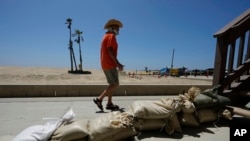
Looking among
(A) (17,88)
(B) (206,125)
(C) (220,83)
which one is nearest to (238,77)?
(C) (220,83)

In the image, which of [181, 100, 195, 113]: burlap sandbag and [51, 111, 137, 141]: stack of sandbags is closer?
[51, 111, 137, 141]: stack of sandbags

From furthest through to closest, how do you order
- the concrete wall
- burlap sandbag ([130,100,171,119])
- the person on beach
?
the concrete wall < the person on beach < burlap sandbag ([130,100,171,119])

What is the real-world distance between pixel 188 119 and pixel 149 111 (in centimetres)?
61

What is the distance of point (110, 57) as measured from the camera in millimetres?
3479

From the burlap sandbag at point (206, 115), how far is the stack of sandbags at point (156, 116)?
405mm

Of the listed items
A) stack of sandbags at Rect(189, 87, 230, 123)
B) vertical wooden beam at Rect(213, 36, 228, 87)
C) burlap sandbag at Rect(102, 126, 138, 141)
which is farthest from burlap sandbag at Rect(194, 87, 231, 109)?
burlap sandbag at Rect(102, 126, 138, 141)

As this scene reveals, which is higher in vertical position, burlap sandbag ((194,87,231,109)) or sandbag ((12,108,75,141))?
burlap sandbag ((194,87,231,109))

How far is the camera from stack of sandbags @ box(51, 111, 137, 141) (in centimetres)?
171

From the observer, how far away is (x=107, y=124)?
1.84 m

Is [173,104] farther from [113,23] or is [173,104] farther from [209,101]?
[113,23]

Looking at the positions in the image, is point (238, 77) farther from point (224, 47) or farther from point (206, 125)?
point (206, 125)

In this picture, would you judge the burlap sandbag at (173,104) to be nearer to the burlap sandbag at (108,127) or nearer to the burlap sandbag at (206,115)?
the burlap sandbag at (206,115)

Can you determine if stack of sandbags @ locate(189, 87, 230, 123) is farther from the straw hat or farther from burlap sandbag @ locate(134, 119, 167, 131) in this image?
the straw hat

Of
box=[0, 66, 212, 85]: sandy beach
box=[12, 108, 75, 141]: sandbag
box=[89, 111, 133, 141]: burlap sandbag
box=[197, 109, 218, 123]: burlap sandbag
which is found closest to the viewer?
box=[12, 108, 75, 141]: sandbag
